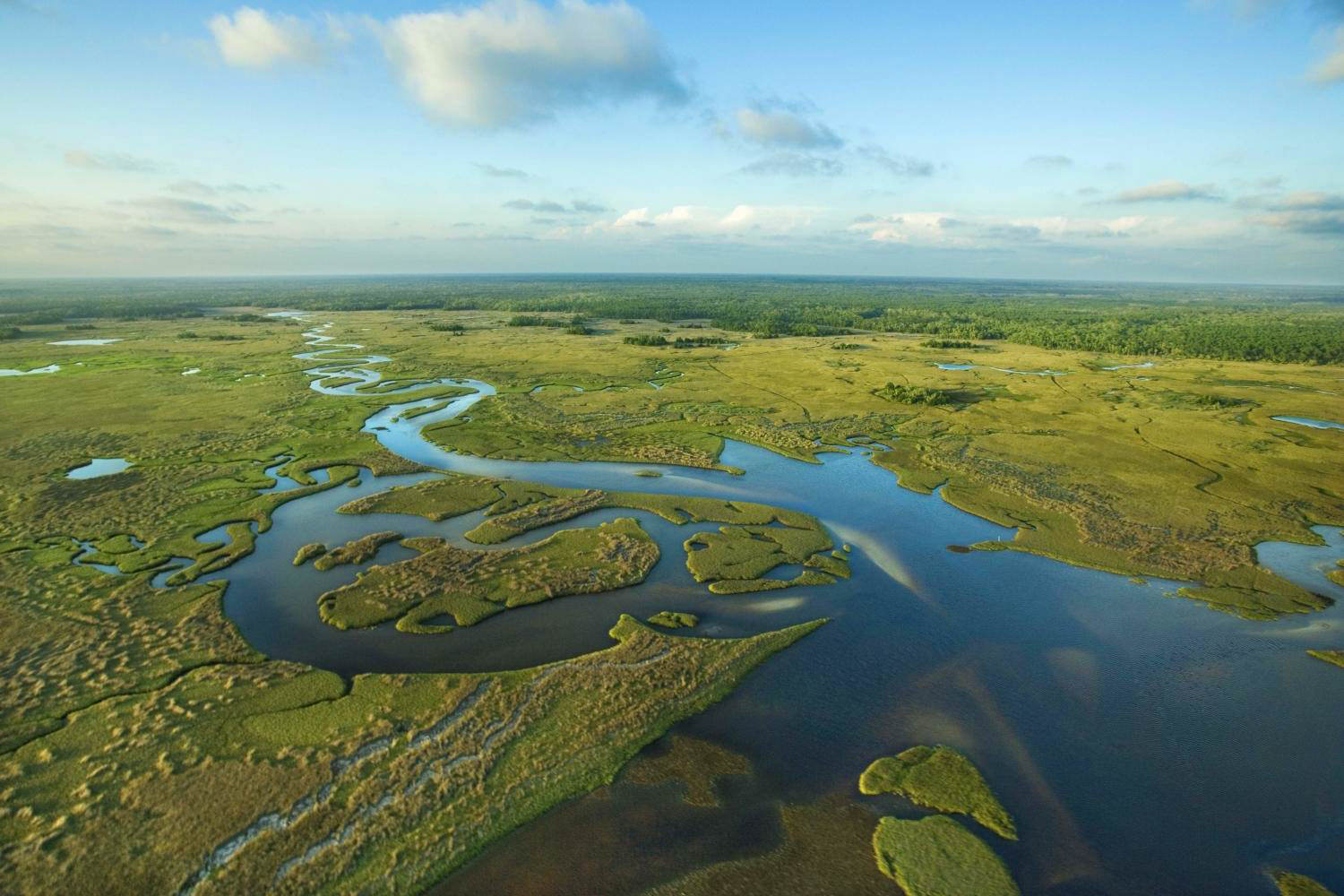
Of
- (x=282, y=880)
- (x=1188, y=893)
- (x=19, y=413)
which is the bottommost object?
(x=1188, y=893)

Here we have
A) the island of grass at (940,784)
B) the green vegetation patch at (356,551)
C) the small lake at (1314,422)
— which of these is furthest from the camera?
the small lake at (1314,422)

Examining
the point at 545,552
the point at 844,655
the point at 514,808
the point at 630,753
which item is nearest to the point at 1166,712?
the point at 844,655

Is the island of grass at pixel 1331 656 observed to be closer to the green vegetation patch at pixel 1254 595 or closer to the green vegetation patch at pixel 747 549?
the green vegetation patch at pixel 1254 595

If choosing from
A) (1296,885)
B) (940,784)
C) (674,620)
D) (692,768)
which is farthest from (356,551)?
(1296,885)

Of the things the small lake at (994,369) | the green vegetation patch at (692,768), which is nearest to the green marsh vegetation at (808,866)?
the green vegetation patch at (692,768)

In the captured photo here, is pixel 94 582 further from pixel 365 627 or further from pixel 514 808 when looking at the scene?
pixel 514 808

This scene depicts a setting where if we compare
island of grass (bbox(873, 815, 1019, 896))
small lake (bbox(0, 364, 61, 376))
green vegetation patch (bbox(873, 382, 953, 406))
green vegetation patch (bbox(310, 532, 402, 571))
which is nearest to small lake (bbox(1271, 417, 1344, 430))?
green vegetation patch (bbox(873, 382, 953, 406))

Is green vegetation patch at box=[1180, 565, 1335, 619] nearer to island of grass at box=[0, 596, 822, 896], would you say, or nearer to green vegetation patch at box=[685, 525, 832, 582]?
green vegetation patch at box=[685, 525, 832, 582]
